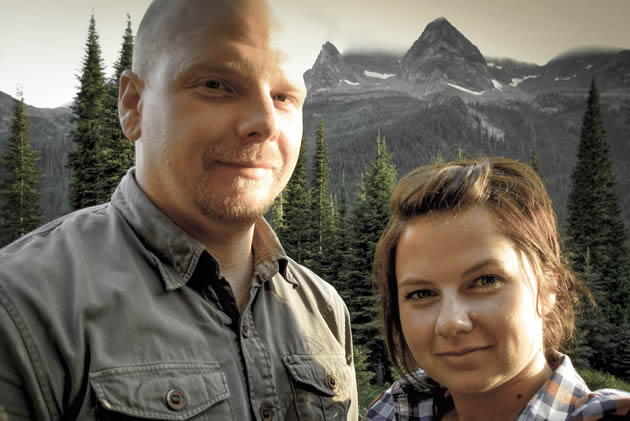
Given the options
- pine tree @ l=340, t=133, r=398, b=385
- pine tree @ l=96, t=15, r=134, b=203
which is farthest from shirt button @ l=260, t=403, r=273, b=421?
pine tree @ l=96, t=15, r=134, b=203

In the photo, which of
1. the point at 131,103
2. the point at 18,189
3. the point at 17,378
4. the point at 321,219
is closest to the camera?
the point at 17,378

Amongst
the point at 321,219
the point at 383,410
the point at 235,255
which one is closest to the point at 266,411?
the point at 235,255

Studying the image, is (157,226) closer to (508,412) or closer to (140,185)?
(140,185)

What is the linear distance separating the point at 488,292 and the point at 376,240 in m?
27.8

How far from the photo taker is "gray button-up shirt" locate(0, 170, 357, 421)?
179 cm

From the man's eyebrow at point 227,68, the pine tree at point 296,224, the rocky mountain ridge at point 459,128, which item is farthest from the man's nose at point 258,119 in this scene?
the rocky mountain ridge at point 459,128

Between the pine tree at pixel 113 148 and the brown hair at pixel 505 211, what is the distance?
92.6 feet

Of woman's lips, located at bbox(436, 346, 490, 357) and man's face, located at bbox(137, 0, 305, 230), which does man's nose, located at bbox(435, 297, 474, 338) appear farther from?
man's face, located at bbox(137, 0, 305, 230)

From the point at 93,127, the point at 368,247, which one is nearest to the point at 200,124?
the point at 368,247

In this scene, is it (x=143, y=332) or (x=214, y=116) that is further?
(x=214, y=116)

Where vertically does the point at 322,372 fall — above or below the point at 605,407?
below

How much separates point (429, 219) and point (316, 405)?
3.82 ft

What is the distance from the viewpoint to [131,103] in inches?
97.5

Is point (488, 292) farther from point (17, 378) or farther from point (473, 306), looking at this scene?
point (17, 378)
